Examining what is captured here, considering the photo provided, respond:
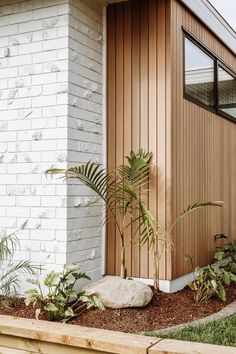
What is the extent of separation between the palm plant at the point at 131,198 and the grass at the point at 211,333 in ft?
3.32

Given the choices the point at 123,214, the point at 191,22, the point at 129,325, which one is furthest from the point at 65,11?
the point at 129,325

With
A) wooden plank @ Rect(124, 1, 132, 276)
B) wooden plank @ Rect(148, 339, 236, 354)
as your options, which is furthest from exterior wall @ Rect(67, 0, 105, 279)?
wooden plank @ Rect(148, 339, 236, 354)

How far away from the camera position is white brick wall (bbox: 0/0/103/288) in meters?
4.41

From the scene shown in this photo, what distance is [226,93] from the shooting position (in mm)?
6742

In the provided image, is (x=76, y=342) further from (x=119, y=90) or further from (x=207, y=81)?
(x=207, y=81)

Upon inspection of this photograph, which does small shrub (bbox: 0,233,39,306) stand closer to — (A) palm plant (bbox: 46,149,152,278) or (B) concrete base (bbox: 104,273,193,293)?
(A) palm plant (bbox: 46,149,152,278)

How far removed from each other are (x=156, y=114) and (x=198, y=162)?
3.45 ft

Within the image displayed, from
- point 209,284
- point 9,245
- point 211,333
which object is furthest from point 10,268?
point 211,333

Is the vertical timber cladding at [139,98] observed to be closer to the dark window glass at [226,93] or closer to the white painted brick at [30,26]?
the white painted brick at [30,26]

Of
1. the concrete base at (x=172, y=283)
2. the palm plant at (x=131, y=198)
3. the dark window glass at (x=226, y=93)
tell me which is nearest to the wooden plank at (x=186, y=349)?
the palm plant at (x=131, y=198)

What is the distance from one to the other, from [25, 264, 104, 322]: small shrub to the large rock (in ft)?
0.31

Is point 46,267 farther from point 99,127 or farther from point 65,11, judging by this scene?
point 65,11

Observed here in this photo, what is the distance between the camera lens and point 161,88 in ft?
15.5

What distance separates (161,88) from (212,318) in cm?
227
